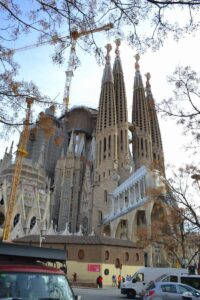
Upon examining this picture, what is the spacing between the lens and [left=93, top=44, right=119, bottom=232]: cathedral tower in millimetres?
55156

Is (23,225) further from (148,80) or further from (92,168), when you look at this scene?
(148,80)

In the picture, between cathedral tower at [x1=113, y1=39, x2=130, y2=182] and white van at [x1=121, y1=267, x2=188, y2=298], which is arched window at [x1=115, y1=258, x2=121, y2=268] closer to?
white van at [x1=121, y1=267, x2=188, y2=298]

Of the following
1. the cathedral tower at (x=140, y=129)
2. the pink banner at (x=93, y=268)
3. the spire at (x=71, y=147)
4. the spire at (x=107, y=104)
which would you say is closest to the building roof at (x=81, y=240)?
the pink banner at (x=93, y=268)

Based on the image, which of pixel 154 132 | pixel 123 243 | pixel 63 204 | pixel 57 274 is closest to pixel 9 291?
pixel 57 274

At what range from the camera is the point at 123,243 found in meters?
30.4

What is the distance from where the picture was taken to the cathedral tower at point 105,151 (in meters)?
55.2

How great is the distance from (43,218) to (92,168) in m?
17.5

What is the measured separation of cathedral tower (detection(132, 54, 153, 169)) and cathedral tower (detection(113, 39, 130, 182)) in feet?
16.1

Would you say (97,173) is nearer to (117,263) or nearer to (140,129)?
(140,129)

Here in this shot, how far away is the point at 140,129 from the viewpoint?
69.1 m

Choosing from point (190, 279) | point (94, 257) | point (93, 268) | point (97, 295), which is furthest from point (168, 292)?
point (94, 257)

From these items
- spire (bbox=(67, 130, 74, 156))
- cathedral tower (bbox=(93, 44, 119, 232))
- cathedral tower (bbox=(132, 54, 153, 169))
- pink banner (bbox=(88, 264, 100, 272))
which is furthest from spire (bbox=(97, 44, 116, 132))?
pink banner (bbox=(88, 264, 100, 272))

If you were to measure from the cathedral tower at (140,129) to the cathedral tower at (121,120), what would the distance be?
16.1ft

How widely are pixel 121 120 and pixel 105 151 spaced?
942 centimetres
